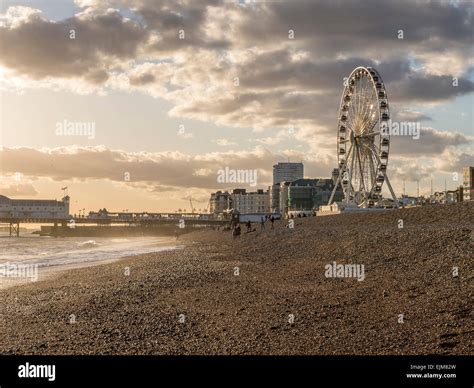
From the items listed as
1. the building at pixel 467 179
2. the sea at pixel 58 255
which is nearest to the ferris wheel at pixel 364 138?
the sea at pixel 58 255

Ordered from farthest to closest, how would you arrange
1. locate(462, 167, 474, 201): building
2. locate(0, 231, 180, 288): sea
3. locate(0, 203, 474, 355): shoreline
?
locate(462, 167, 474, 201): building → locate(0, 231, 180, 288): sea → locate(0, 203, 474, 355): shoreline

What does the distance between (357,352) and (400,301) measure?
397 cm

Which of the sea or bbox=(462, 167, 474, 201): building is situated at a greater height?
bbox=(462, 167, 474, 201): building

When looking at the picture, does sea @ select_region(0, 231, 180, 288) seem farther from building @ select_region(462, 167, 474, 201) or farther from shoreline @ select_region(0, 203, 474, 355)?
building @ select_region(462, 167, 474, 201)

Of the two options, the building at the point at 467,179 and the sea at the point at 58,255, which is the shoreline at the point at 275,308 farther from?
the building at the point at 467,179

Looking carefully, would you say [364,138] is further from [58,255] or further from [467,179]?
[467,179]

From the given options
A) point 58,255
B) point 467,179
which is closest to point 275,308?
point 58,255

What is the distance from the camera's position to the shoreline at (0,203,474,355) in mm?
11125

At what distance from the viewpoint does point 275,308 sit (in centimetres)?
1488

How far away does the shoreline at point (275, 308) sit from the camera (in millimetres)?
11125

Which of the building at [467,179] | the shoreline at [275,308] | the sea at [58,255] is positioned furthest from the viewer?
the building at [467,179]

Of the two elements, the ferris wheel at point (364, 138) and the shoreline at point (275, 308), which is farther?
the ferris wheel at point (364, 138)

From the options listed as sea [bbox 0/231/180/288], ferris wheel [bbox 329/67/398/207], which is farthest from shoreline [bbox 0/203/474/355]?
ferris wheel [bbox 329/67/398/207]

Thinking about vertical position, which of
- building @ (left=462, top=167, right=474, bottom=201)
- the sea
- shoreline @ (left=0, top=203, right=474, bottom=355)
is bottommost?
the sea
